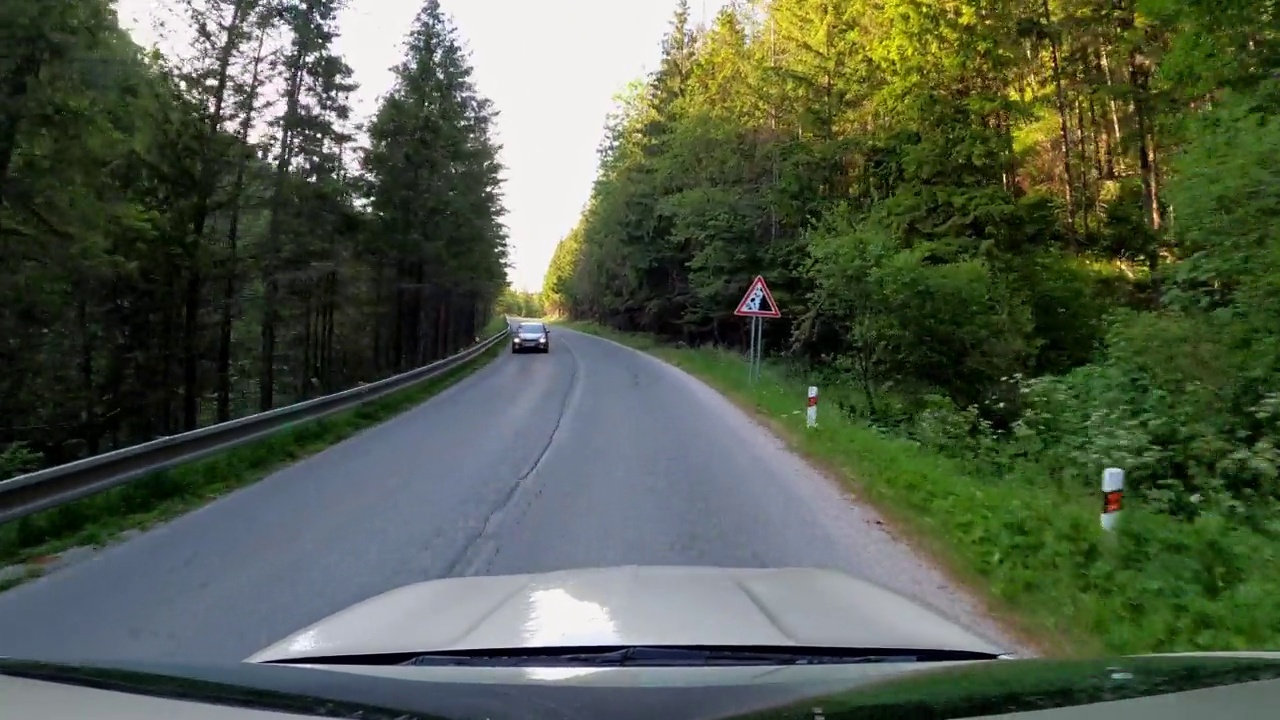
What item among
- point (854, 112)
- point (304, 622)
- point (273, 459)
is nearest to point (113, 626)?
point (304, 622)

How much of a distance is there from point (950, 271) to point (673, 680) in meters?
17.4

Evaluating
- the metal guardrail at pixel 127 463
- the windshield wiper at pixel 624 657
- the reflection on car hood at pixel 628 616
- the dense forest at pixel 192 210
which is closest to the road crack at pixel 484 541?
the reflection on car hood at pixel 628 616

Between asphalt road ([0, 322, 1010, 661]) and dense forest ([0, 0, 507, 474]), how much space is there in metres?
6.71

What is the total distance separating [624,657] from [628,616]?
488mm

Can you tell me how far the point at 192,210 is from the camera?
20.8 metres

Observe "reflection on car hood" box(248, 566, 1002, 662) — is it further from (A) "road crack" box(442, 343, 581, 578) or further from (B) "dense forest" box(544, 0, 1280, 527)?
(B) "dense forest" box(544, 0, 1280, 527)

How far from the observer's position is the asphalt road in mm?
6035

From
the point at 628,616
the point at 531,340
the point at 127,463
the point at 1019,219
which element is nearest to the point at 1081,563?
the point at 628,616

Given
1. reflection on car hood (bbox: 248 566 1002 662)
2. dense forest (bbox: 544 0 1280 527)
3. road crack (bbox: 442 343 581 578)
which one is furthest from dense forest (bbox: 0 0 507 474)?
reflection on car hood (bbox: 248 566 1002 662)

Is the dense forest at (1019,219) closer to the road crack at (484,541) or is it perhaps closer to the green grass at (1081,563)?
the green grass at (1081,563)

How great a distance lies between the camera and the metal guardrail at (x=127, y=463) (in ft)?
25.5

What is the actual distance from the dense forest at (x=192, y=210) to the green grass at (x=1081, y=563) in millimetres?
13501

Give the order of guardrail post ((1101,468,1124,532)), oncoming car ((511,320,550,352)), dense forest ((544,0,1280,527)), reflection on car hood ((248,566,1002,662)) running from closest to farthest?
reflection on car hood ((248,566,1002,662))
guardrail post ((1101,468,1124,532))
dense forest ((544,0,1280,527))
oncoming car ((511,320,550,352))

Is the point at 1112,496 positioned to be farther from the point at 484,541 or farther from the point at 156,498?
the point at 156,498
